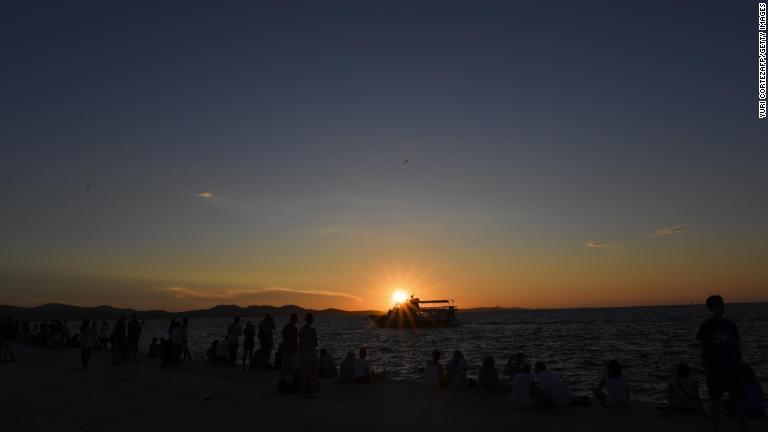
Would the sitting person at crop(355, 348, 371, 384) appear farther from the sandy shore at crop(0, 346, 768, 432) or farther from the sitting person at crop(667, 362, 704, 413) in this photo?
the sitting person at crop(667, 362, 704, 413)

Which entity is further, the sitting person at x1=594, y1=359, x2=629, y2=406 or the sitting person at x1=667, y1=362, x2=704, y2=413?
the sitting person at x1=594, y1=359, x2=629, y2=406

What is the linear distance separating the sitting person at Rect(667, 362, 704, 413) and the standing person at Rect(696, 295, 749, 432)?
12.7ft

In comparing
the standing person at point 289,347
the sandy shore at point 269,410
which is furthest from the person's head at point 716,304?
the standing person at point 289,347

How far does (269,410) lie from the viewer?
506 inches

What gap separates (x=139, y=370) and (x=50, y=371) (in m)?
3.35

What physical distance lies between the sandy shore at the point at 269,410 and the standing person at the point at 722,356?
239 cm

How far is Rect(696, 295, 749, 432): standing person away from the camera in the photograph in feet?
29.7

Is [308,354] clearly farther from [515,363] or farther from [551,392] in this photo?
[515,363]

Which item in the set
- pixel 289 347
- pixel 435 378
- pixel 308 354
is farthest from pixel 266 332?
pixel 435 378

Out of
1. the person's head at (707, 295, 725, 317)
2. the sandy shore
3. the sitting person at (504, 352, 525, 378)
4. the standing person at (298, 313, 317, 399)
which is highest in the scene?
the person's head at (707, 295, 725, 317)

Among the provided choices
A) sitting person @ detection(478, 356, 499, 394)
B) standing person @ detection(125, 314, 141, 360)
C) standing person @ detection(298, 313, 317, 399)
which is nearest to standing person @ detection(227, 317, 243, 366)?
standing person @ detection(125, 314, 141, 360)

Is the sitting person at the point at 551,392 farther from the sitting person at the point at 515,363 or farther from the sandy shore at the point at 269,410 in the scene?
the sitting person at the point at 515,363

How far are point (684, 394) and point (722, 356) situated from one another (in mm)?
4311

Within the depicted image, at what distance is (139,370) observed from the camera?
73.6 feet
